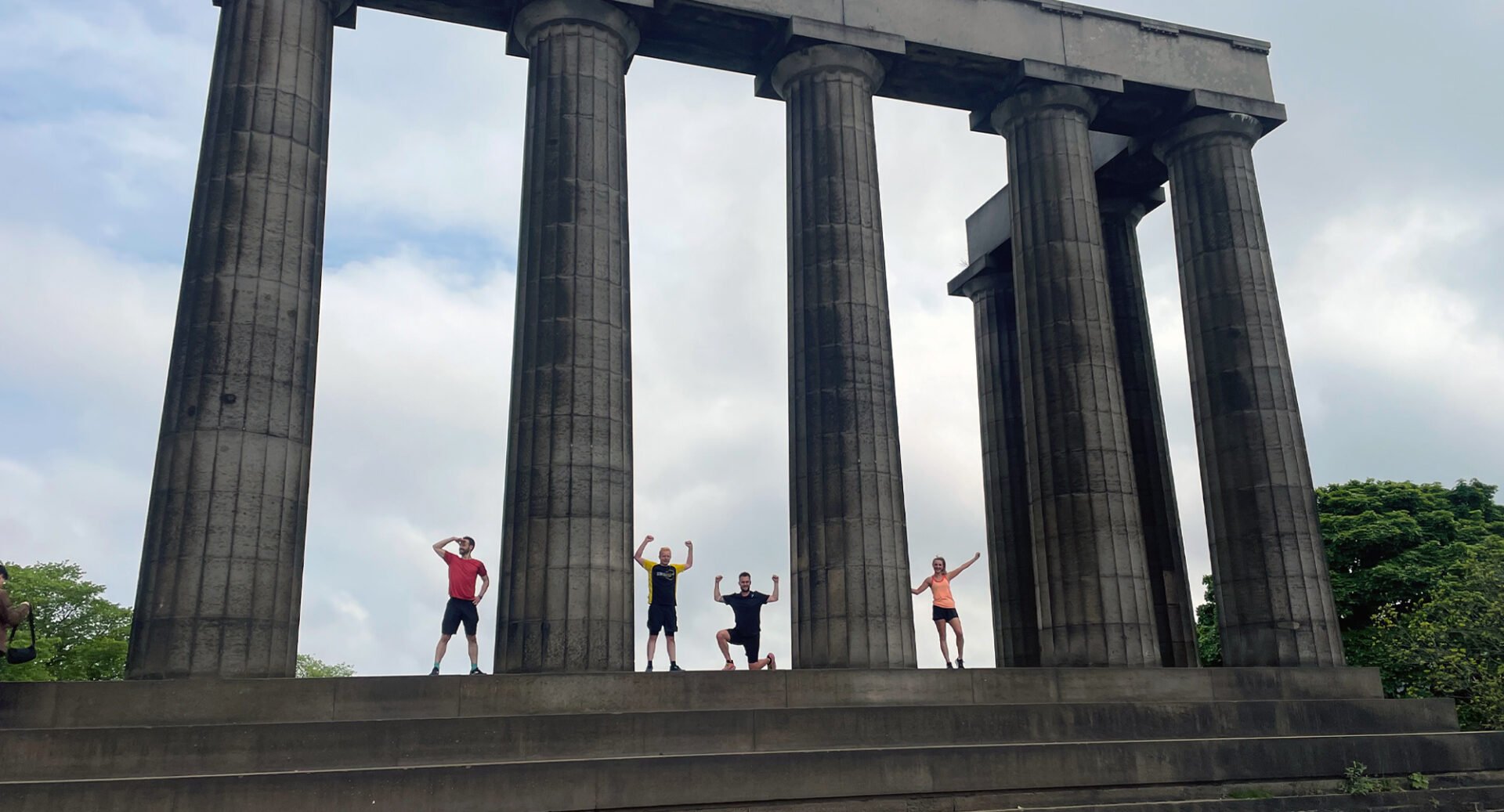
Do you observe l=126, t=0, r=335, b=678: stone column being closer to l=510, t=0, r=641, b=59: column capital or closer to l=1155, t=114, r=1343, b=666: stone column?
l=510, t=0, r=641, b=59: column capital

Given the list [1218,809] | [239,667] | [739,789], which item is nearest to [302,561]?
[239,667]

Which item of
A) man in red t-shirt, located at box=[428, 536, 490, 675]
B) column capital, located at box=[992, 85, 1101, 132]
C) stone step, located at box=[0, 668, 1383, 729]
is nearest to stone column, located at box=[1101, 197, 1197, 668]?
column capital, located at box=[992, 85, 1101, 132]

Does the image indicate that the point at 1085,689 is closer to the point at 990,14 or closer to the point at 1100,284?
the point at 1100,284

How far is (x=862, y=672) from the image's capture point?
81.0ft

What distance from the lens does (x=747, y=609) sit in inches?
1021

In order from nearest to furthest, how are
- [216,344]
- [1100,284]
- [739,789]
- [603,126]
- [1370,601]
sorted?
[739,789]
[216,344]
[603,126]
[1100,284]
[1370,601]

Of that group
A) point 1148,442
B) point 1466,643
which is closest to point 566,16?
point 1148,442

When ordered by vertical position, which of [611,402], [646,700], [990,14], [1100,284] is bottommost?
[646,700]

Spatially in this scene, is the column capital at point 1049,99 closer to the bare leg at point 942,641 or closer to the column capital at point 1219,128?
the column capital at point 1219,128

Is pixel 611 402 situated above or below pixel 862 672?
above

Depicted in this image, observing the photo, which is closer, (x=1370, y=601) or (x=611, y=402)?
(x=611, y=402)

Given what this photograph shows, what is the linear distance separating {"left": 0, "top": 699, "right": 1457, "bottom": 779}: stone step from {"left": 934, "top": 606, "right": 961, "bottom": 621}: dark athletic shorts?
4825 millimetres

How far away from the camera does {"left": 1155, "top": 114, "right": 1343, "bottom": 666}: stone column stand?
31.8 meters

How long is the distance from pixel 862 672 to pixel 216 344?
16.1 metres
